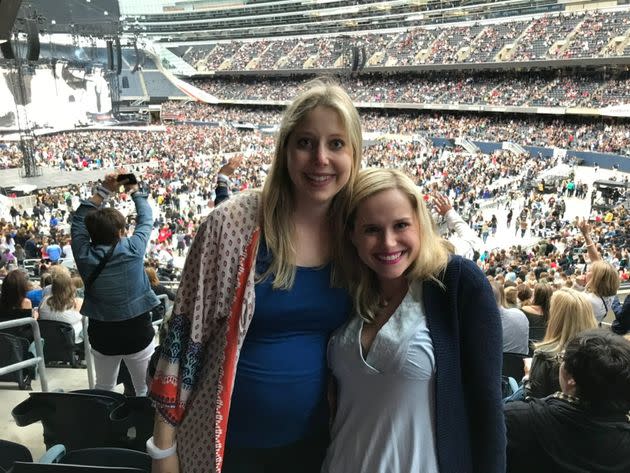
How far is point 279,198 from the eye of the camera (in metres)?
1.53

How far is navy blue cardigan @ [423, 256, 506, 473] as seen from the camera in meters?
1.35

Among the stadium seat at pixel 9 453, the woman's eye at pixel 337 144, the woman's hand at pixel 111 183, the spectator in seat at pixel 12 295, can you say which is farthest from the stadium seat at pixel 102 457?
the spectator in seat at pixel 12 295

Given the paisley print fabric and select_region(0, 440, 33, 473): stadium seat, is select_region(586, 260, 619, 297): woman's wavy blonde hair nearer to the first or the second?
the paisley print fabric

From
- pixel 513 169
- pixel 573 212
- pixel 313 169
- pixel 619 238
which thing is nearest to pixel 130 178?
pixel 313 169

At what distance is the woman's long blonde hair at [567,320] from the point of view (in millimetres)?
2703

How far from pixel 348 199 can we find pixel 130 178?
167 cm

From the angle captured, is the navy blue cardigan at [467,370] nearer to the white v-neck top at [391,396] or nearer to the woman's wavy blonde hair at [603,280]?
the white v-neck top at [391,396]

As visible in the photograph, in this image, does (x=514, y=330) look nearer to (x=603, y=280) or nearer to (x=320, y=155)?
(x=603, y=280)

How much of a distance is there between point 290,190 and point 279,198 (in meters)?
0.05

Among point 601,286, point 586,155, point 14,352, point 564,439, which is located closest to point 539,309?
point 601,286

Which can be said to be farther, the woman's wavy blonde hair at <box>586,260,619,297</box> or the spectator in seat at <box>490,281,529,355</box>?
the woman's wavy blonde hair at <box>586,260,619,297</box>

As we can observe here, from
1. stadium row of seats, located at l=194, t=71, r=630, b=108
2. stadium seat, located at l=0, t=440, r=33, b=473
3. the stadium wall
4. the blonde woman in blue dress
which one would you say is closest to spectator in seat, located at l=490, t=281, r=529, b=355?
the blonde woman in blue dress

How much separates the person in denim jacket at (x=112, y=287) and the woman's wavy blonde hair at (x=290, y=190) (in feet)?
4.73

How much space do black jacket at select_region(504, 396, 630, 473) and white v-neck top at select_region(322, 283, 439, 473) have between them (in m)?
0.51
